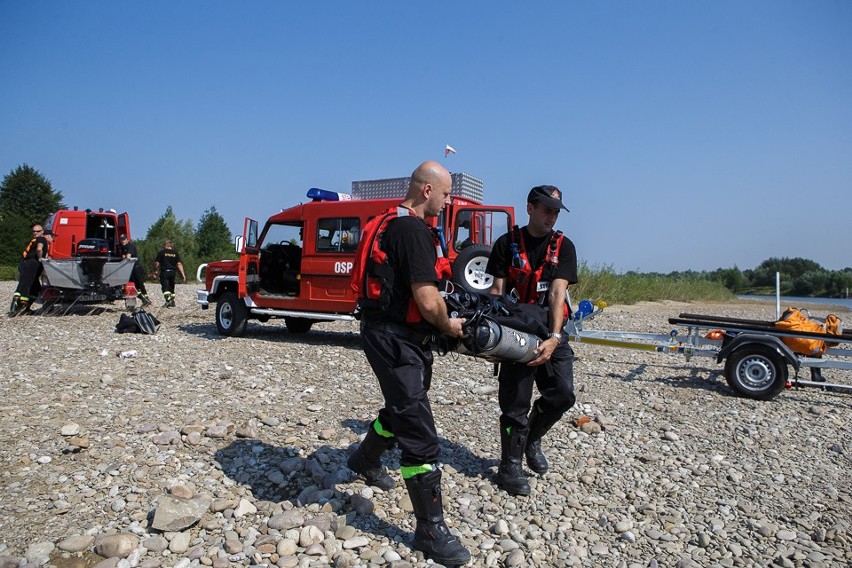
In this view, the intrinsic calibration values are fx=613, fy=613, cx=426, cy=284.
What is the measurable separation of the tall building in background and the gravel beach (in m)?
4.09

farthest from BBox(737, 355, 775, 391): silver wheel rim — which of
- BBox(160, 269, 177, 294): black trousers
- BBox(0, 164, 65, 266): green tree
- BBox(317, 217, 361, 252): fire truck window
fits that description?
BBox(0, 164, 65, 266): green tree

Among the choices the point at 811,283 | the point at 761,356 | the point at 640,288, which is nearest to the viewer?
the point at 761,356

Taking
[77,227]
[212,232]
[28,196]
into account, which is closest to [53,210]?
[28,196]

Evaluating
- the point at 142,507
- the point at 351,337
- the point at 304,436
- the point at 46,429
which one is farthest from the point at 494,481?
the point at 351,337

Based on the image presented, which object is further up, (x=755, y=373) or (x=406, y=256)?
(x=406, y=256)

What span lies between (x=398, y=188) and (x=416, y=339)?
7888 millimetres

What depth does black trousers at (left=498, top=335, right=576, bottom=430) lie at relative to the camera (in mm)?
4008

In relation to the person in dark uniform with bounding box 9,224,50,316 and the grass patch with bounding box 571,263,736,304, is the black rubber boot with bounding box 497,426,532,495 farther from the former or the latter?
the grass patch with bounding box 571,263,736,304

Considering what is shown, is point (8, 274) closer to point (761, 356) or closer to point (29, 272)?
point (29, 272)

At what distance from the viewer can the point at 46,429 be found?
4.98 metres

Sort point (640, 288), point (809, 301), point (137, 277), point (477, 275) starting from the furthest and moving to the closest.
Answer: point (809, 301), point (640, 288), point (137, 277), point (477, 275)

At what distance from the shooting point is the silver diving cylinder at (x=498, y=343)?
3428 mm

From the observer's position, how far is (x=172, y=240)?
45.8 metres

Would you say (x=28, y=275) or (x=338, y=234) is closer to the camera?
(x=338, y=234)
